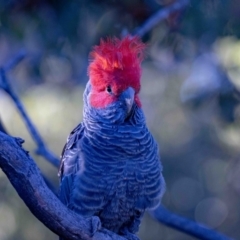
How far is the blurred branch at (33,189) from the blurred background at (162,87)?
162 centimetres

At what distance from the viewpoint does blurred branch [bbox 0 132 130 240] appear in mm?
2205

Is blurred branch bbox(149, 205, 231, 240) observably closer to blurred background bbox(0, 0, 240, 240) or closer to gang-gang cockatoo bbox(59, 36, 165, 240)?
gang-gang cockatoo bbox(59, 36, 165, 240)

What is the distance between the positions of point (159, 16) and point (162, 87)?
8.70 ft

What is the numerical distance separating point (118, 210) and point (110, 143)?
353mm

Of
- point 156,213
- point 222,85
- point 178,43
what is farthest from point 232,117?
point 156,213

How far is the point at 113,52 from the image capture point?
2.90m

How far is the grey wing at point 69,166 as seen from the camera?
3.01m

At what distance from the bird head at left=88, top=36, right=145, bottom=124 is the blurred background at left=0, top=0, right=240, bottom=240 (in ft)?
2.54

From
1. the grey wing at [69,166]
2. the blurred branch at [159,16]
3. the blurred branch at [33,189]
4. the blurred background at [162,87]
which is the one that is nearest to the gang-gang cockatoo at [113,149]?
the grey wing at [69,166]

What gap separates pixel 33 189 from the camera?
2252mm

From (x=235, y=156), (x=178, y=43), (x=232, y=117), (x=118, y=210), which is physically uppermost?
(x=235, y=156)

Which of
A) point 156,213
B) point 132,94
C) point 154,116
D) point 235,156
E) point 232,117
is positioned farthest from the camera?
point 154,116

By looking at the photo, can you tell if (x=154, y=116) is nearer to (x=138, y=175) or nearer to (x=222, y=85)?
(x=222, y=85)

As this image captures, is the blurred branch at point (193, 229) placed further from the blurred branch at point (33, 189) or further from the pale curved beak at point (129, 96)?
the blurred branch at point (33, 189)
